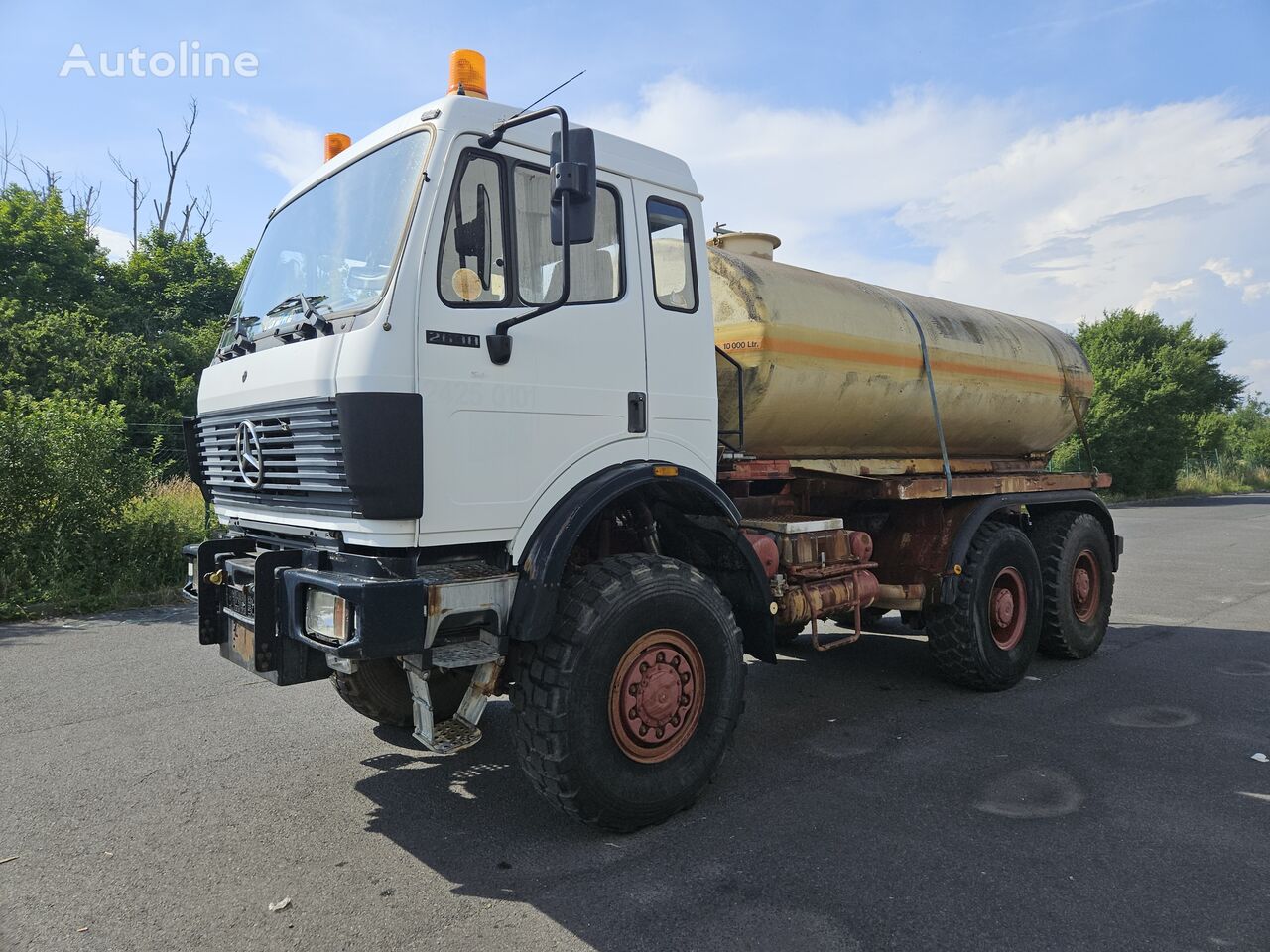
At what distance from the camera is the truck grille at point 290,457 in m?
3.15

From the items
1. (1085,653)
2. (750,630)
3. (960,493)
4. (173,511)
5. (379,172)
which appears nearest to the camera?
(379,172)

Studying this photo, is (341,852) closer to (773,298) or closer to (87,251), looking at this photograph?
(773,298)

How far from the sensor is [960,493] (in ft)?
18.6

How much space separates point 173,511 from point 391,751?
267 inches

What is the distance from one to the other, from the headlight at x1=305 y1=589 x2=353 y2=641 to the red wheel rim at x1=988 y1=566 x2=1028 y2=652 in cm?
445

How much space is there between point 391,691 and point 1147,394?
105 ft

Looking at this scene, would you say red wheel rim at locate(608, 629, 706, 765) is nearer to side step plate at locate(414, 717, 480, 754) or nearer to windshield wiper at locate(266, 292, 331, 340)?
side step plate at locate(414, 717, 480, 754)

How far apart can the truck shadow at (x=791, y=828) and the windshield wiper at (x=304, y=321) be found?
2121 mm

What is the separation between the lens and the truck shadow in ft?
Result: 9.57

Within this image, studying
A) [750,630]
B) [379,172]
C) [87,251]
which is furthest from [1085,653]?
[87,251]

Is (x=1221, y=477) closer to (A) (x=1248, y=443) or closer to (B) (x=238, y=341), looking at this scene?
(A) (x=1248, y=443)

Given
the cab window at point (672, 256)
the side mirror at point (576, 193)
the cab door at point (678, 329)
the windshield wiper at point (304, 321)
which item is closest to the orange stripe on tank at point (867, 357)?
the cab door at point (678, 329)

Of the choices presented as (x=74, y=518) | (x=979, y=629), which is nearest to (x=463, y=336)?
(x=979, y=629)

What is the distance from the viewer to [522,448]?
3.44 m
